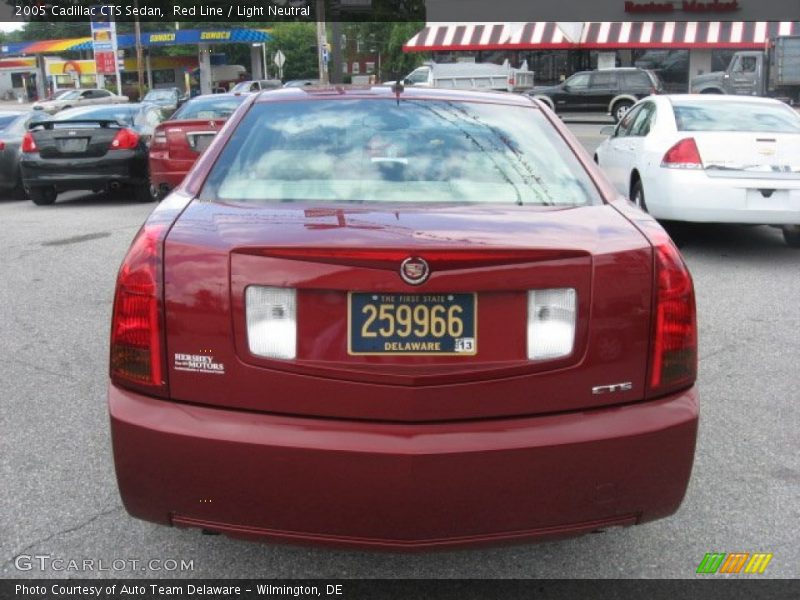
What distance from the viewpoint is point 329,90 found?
397 centimetres

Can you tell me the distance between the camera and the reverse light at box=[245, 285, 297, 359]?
254 centimetres

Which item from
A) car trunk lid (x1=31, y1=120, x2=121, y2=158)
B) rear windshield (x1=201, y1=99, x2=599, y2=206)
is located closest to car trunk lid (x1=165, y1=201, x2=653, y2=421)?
rear windshield (x1=201, y1=99, x2=599, y2=206)

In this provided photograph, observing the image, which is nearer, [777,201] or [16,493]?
[16,493]

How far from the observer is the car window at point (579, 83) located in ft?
100

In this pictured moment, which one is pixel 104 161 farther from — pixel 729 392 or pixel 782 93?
pixel 782 93

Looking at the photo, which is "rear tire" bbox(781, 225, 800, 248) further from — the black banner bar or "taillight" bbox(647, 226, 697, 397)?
"taillight" bbox(647, 226, 697, 397)

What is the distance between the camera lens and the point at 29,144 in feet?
42.6

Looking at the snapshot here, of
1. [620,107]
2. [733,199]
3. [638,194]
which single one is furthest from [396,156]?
[620,107]

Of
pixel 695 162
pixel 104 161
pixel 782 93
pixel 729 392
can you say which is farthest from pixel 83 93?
pixel 729 392

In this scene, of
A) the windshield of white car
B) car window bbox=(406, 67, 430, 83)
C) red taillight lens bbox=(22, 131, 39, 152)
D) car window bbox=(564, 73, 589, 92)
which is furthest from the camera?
the windshield of white car

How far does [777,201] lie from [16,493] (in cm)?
685

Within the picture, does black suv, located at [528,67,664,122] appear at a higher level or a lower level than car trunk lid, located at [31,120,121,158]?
lower
